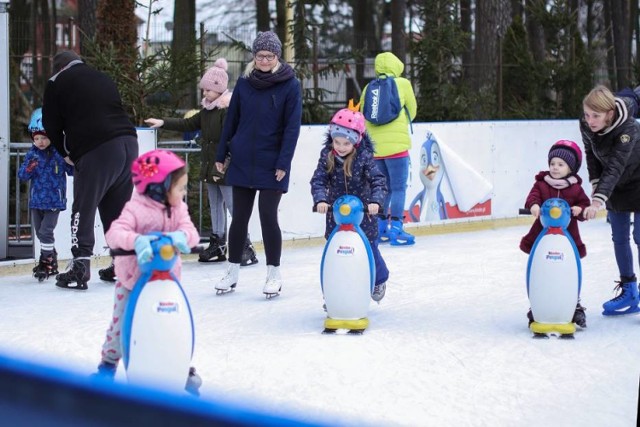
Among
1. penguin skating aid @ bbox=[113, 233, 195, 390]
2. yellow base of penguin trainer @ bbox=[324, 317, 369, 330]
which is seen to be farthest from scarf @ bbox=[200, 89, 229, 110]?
penguin skating aid @ bbox=[113, 233, 195, 390]

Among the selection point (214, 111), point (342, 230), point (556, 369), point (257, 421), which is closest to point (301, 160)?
point (214, 111)

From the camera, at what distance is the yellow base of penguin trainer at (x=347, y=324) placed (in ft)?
18.8

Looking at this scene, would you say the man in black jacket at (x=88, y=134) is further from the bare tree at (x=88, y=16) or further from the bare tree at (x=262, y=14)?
the bare tree at (x=262, y=14)

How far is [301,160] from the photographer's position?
31.2 feet

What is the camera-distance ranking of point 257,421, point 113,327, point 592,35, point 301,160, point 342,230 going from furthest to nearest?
1. point 592,35
2. point 301,160
3. point 342,230
4. point 113,327
5. point 257,421

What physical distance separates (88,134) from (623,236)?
10.7ft

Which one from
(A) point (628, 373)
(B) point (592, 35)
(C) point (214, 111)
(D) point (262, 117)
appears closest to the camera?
(A) point (628, 373)

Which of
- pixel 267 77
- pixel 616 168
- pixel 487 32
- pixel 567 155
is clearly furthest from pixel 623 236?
pixel 487 32

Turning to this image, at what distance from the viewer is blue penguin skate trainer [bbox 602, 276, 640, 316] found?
6266 mm

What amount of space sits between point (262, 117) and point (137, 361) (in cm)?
292

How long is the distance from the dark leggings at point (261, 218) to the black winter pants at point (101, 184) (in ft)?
2.54

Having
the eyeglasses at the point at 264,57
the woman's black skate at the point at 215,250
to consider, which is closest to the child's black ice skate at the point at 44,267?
the woman's black skate at the point at 215,250

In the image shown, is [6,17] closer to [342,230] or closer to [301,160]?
[301,160]

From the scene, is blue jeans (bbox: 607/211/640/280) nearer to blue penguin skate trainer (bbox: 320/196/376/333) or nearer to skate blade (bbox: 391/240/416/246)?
blue penguin skate trainer (bbox: 320/196/376/333)
